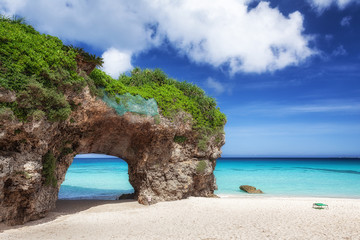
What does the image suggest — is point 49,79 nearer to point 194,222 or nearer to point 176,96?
point 176,96

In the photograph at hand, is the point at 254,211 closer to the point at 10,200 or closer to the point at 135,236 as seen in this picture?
the point at 135,236

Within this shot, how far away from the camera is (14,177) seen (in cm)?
981

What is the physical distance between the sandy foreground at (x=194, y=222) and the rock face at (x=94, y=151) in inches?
42.3


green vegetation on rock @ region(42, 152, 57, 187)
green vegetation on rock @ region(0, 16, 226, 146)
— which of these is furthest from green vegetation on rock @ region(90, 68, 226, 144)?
green vegetation on rock @ region(42, 152, 57, 187)

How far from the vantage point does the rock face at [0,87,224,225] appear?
9.98m

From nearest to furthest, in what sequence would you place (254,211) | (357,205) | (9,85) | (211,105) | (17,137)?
(9,85), (17,137), (254,211), (357,205), (211,105)

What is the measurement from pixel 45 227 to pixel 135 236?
164 inches

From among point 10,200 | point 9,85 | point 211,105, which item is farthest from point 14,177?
point 211,105

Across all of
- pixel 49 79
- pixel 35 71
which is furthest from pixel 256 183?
pixel 35 71

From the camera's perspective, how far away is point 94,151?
1662 centimetres

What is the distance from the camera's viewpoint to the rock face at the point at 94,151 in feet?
32.8

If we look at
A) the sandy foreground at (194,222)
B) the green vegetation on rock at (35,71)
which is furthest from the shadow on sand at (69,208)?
the green vegetation on rock at (35,71)

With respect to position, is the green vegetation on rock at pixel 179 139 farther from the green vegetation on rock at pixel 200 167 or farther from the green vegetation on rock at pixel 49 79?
the green vegetation on rock at pixel 200 167

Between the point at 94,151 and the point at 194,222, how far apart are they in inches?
349
